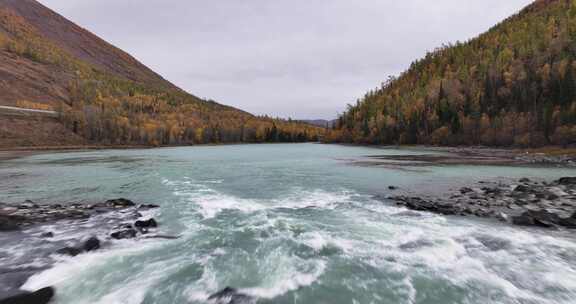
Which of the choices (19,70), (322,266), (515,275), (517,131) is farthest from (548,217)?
(19,70)

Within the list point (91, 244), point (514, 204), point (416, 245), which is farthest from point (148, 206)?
point (514, 204)

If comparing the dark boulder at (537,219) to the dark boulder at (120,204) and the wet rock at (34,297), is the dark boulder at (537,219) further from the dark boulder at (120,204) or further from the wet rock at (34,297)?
the dark boulder at (120,204)

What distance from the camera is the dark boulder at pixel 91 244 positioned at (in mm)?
12328

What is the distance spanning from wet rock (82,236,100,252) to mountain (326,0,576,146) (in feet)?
313

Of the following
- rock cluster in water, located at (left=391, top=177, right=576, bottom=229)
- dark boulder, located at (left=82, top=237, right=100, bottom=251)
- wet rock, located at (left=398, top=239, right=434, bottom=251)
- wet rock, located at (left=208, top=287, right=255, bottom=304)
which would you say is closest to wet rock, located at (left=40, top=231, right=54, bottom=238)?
dark boulder, located at (left=82, top=237, right=100, bottom=251)

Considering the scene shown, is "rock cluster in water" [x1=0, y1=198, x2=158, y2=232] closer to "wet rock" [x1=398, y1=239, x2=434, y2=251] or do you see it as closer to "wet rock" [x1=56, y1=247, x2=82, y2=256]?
"wet rock" [x1=56, y1=247, x2=82, y2=256]

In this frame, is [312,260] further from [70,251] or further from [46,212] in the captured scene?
[46,212]

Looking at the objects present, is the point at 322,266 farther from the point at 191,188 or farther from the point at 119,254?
the point at 191,188

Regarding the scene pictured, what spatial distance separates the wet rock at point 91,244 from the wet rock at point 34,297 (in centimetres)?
321

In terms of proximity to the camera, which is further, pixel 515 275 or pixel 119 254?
pixel 119 254

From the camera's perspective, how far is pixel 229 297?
28.8 ft

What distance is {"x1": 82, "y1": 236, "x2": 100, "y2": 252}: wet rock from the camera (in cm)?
1232

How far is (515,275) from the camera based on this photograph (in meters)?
9.88

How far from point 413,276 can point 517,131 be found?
100365 mm
